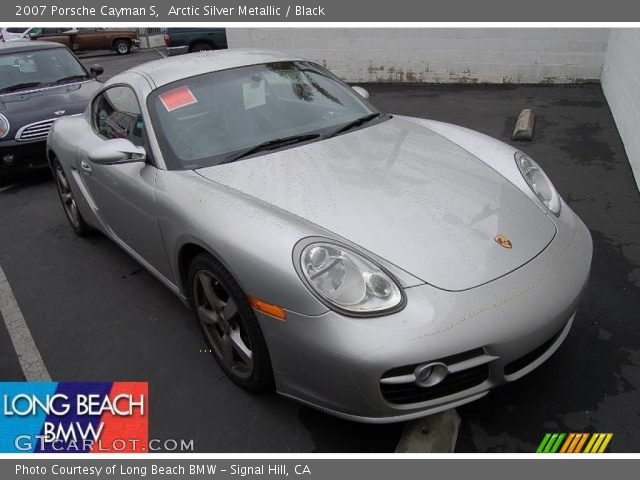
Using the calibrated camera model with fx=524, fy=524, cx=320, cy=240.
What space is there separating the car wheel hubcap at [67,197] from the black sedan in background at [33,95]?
5.01 feet

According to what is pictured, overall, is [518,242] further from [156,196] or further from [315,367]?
[156,196]

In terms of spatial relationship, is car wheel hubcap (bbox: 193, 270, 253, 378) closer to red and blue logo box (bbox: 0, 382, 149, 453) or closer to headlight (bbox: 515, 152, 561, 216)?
red and blue logo box (bbox: 0, 382, 149, 453)

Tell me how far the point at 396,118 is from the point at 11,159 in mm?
4459

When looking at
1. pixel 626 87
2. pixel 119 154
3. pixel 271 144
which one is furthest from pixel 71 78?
pixel 626 87

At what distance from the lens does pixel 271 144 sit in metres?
2.86

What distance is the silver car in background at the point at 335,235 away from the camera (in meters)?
1.94

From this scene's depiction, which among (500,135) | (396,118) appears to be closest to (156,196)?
(396,118)

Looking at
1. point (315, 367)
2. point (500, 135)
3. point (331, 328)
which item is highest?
point (331, 328)

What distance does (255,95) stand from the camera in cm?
312

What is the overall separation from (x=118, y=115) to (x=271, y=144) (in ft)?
4.17

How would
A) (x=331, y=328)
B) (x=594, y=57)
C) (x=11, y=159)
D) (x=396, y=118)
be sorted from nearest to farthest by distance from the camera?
(x=331, y=328) → (x=396, y=118) → (x=11, y=159) → (x=594, y=57)

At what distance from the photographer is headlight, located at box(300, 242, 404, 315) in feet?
6.42

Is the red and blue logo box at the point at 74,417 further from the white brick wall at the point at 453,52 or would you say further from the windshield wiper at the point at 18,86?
the white brick wall at the point at 453,52

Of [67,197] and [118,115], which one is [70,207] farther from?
[118,115]
